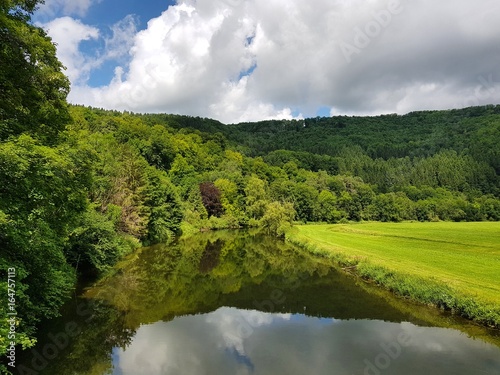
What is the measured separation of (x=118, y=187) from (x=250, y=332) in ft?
94.8

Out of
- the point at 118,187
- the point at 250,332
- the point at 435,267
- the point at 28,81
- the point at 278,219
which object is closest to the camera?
the point at 28,81

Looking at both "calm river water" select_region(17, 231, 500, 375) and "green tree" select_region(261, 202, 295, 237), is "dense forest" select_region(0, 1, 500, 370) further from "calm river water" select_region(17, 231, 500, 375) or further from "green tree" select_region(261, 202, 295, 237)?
"calm river water" select_region(17, 231, 500, 375)

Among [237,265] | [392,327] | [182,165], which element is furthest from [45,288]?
[182,165]

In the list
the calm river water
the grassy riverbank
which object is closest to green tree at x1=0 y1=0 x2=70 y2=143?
the calm river water

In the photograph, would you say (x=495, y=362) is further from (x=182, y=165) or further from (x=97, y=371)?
(x=182, y=165)

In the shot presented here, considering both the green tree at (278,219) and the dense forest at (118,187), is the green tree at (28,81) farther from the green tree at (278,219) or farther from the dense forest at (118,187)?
the green tree at (278,219)

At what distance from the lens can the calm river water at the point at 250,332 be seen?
1764cm

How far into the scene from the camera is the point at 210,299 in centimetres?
2992

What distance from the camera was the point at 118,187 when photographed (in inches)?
1743

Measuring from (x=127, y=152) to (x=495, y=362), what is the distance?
2082 inches

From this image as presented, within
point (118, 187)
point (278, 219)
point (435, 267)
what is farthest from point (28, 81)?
point (278, 219)

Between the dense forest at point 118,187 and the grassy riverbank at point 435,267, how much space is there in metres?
25.1

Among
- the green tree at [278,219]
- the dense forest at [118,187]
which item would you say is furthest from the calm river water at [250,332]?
the green tree at [278,219]

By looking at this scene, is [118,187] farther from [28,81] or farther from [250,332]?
[28,81]
